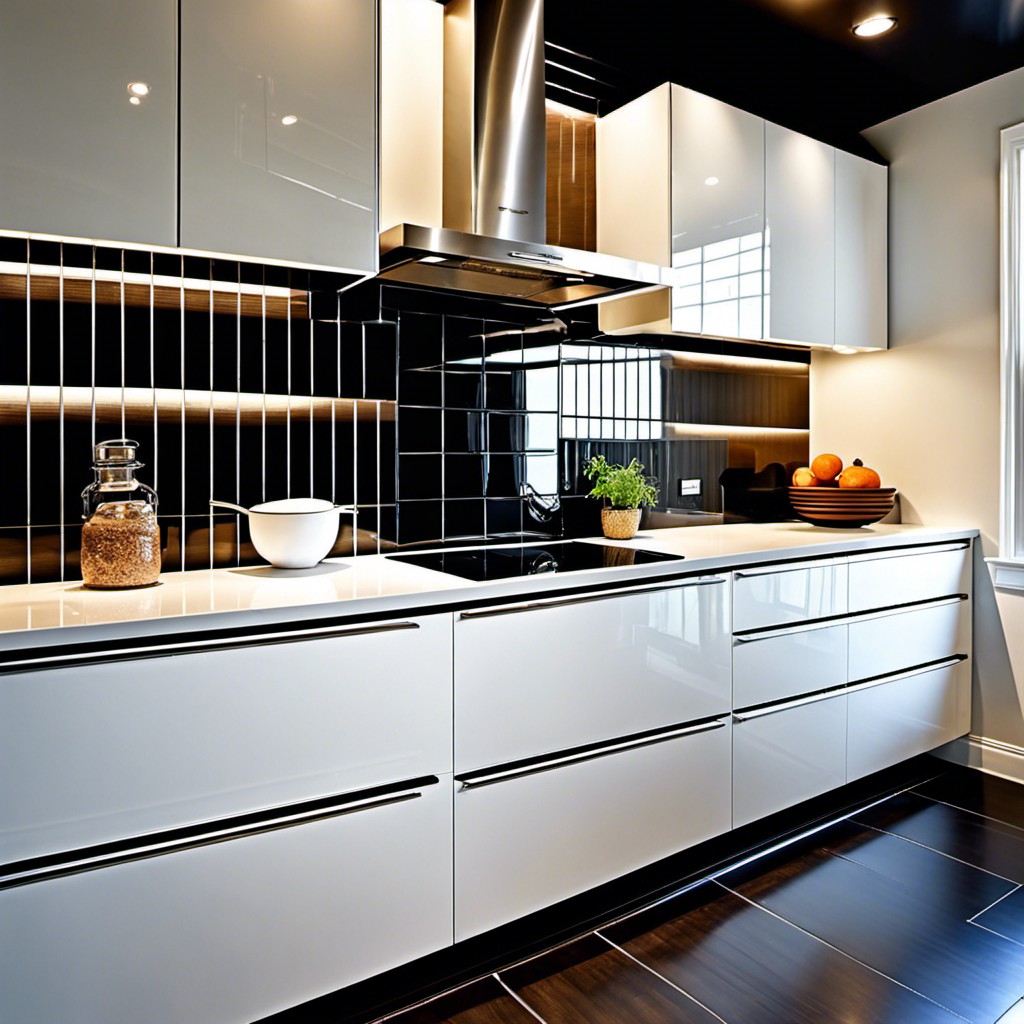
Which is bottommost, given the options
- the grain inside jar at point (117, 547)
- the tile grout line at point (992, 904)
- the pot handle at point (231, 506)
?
the tile grout line at point (992, 904)

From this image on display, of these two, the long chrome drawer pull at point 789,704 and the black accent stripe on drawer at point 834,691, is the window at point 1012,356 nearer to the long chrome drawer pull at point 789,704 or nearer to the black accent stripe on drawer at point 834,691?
the black accent stripe on drawer at point 834,691

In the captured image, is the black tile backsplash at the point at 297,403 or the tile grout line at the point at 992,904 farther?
the tile grout line at the point at 992,904

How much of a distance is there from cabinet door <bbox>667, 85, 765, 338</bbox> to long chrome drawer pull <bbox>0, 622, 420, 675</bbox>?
5.19 feet

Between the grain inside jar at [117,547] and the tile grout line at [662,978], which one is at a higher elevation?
the grain inside jar at [117,547]

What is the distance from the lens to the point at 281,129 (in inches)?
71.0

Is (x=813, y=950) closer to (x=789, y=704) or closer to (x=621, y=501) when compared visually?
(x=789, y=704)

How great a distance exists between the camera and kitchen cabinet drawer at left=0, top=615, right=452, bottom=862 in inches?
52.7

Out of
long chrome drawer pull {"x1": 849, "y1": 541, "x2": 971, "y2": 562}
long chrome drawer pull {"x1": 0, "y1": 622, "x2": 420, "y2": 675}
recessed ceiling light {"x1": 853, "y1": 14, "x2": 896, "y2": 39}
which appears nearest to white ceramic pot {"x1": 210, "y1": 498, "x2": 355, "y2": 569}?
long chrome drawer pull {"x1": 0, "y1": 622, "x2": 420, "y2": 675}

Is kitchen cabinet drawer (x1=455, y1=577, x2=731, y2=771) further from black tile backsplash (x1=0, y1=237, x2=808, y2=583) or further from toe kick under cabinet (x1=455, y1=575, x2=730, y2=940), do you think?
black tile backsplash (x1=0, y1=237, x2=808, y2=583)

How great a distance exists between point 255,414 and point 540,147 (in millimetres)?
1164

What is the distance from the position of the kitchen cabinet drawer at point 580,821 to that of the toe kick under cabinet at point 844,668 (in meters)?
0.17

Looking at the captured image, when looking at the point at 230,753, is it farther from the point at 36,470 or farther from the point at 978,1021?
the point at 978,1021

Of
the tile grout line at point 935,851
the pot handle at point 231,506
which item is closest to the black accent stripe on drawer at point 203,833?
the pot handle at point 231,506

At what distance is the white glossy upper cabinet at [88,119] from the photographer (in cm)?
153
